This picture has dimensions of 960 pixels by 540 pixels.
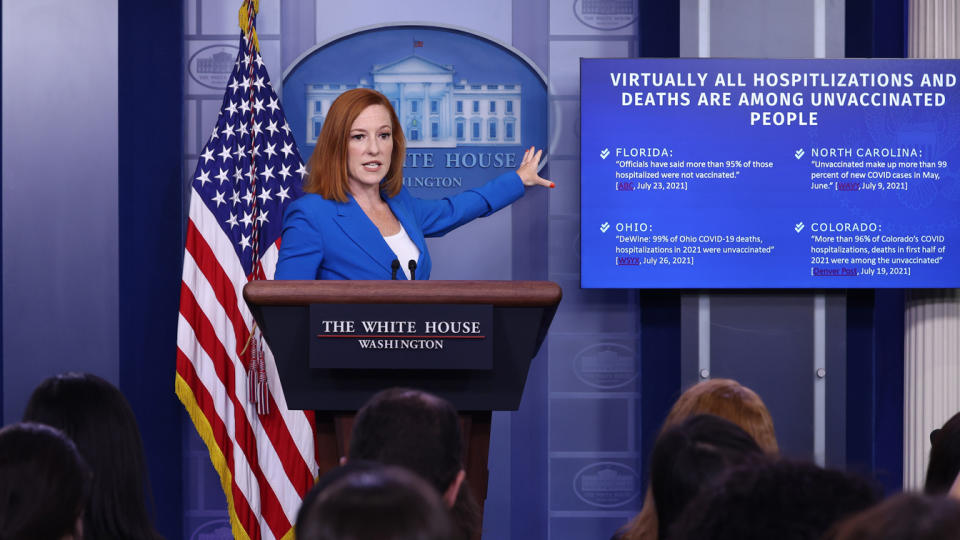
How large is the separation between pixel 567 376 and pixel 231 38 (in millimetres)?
2206

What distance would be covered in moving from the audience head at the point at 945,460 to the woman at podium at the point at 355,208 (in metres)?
1.47

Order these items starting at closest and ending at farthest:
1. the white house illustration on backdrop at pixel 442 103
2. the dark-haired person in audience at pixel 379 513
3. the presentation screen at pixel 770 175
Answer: the dark-haired person in audience at pixel 379 513, the presentation screen at pixel 770 175, the white house illustration on backdrop at pixel 442 103

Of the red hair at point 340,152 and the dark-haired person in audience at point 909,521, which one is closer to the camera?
the dark-haired person in audience at point 909,521

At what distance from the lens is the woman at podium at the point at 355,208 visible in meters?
2.89

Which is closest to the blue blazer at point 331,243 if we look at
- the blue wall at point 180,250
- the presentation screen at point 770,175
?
the blue wall at point 180,250

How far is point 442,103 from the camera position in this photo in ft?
14.4

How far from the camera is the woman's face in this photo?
9.99 feet

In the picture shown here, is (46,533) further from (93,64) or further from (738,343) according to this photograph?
(738,343)

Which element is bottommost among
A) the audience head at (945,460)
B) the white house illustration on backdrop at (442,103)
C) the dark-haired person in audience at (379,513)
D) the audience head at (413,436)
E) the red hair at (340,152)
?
the audience head at (945,460)

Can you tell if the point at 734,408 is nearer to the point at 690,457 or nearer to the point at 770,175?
the point at 690,457

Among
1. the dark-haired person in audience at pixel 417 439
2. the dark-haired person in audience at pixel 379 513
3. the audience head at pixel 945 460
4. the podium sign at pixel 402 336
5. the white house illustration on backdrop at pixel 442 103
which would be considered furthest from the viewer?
the white house illustration on backdrop at pixel 442 103

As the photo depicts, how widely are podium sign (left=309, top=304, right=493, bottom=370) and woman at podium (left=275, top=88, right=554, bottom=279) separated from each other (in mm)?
576

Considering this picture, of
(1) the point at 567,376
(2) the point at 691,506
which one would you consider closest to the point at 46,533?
(2) the point at 691,506

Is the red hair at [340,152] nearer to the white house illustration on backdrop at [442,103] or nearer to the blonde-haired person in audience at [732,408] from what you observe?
the white house illustration on backdrop at [442,103]
